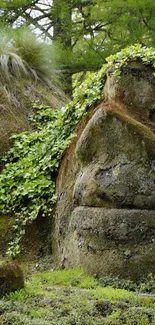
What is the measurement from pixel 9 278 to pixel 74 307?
0.59 m

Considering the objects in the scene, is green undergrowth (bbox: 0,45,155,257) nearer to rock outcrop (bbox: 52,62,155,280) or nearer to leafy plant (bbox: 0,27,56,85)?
rock outcrop (bbox: 52,62,155,280)

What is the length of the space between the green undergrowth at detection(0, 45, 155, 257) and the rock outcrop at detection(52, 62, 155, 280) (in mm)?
183

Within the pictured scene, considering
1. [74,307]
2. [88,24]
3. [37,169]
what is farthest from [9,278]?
[88,24]

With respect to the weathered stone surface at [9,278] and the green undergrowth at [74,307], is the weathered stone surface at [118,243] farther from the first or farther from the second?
the weathered stone surface at [9,278]

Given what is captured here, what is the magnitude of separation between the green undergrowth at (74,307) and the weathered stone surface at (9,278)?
0.18 feet

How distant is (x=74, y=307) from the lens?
3.18m

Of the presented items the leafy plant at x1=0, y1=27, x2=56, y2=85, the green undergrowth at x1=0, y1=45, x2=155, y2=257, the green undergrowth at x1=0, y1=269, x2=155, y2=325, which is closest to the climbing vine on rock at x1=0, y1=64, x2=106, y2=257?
the green undergrowth at x1=0, y1=45, x2=155, y2=257

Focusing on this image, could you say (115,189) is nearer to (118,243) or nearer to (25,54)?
(118,243)

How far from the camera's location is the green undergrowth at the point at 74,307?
2.97 m

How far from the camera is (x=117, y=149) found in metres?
4.48

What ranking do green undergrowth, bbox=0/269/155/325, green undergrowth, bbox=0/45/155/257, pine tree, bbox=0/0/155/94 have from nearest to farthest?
green undergrowth, bbox=0/269/155/325
green undergrowth, bbox=0/45/155/257
pine tree, bbox=0/0/155/94

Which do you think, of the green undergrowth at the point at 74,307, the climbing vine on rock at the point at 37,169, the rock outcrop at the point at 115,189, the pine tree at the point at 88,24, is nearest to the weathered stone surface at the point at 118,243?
the rock outcrop at the point at 115,189

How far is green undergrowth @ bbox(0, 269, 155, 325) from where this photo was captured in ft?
9.75

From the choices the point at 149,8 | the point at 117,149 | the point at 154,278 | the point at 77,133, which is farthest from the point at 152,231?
the point at 149,8
